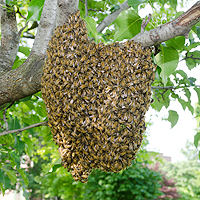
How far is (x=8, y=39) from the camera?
214 centimetres

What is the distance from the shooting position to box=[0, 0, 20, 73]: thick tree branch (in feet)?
6.84

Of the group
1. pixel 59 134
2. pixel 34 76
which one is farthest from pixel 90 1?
pixel 59 134

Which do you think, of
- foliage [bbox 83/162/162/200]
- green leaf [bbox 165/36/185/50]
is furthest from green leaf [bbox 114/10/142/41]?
foliage [bbox 83/162/162/200]

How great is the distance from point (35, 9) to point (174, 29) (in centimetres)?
112

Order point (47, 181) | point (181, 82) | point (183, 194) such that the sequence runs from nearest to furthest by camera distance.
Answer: point (181, 82) → point (47, 181) → point (183, 194)

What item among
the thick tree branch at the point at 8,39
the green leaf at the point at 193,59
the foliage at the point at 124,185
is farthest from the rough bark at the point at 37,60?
the foliage at the point at 124,185

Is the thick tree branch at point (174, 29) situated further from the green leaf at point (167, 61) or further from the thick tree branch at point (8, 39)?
the thick tree branch at point (8, 39)

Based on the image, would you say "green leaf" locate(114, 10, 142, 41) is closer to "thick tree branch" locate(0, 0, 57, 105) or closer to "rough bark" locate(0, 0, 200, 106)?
"rough bark" locate(0, 0, 200, 106)

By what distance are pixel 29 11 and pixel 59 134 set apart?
3.29 feet

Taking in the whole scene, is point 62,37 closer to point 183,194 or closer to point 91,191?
point 91,191

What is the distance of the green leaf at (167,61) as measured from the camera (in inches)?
56.7

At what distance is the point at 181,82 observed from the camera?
2.06 meters

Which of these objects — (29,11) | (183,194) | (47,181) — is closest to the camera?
(29,11)

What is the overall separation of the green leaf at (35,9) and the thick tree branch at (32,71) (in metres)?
0.04
